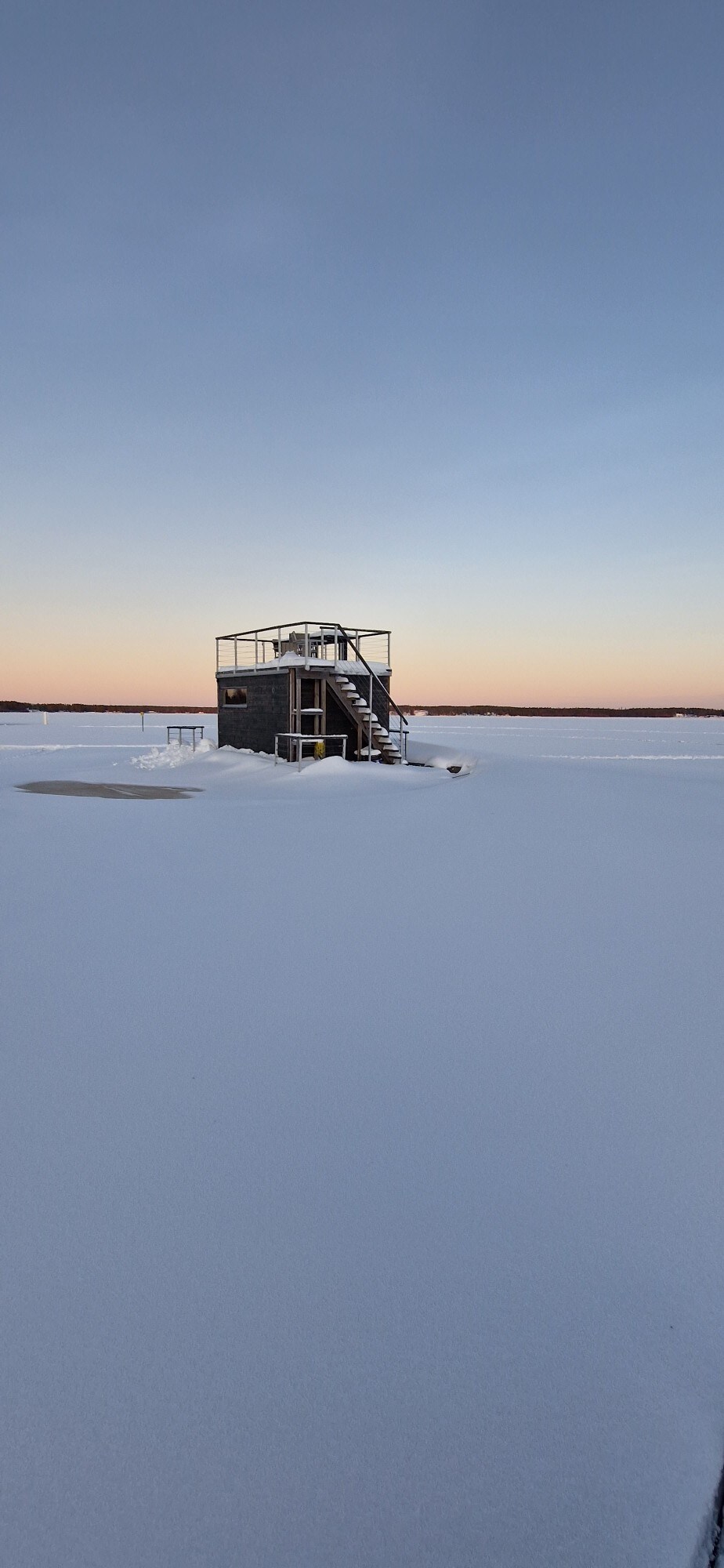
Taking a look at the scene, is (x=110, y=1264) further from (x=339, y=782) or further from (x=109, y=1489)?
(x=339, y=782)

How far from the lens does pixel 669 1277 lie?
3.11m

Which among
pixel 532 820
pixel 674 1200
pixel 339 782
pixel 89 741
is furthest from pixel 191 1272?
pixel 89 741

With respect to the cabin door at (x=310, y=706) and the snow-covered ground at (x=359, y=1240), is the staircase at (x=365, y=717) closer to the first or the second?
the cabin door at (x=310, y=706)

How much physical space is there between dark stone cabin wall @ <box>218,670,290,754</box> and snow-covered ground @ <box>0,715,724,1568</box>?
1488cm

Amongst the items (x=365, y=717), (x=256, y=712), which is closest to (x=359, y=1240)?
(x=365, y=717)

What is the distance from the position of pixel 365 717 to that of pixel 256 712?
13.5 feet

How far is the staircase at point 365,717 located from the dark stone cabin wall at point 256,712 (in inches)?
61.3

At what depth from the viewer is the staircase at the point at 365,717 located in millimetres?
21016

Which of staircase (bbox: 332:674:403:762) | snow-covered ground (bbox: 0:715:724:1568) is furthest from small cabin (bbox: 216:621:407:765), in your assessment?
snow-covered ground (bbox: 0:715:724:1568)

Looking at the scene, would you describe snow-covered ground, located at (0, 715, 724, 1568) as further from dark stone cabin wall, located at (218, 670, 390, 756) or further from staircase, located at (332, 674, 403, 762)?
dark stone cabin wall, located at (218, 670, 390, 756)

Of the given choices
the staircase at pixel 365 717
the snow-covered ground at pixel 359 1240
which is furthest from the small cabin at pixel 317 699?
the snow-covered ground at pixel 359 1240

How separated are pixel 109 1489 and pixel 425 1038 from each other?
A: 2994mm

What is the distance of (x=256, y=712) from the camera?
932 inches

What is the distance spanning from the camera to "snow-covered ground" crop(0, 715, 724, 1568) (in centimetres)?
226
